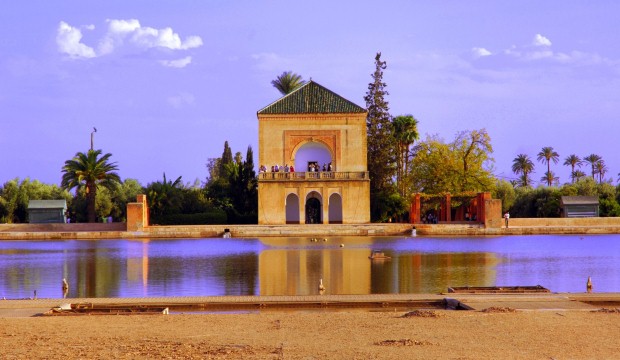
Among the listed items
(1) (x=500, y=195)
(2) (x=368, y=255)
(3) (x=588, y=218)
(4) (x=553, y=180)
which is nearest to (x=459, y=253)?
(2) (x=368, y=255)

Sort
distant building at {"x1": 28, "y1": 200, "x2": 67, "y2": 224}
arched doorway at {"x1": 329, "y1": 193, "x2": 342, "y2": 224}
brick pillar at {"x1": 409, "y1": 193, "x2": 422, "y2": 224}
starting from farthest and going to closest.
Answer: arched doorway at {"x1": 329, "y1": 193, "x2": 342, "y2": 224}, brick pillar at {"x1": 409, "y1": 193, "x2": 422, "y2": 224}, distant building at {"x1": 28, "y1": 200, "x2": 67, "y2": 224}

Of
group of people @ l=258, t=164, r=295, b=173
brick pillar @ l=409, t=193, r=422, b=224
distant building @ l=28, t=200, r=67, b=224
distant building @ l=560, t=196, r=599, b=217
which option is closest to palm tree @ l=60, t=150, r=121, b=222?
distant building @ l=28, t=200, r=67, b=224

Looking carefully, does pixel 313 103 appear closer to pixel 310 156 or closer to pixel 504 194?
pixel 310 156

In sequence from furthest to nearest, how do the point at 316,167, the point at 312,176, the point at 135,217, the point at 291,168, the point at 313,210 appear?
the point at 313,210 < the point at 316,167 < the point at 291,168 < the point at 312,176 < the point at 135,217

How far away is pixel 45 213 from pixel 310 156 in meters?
13.2

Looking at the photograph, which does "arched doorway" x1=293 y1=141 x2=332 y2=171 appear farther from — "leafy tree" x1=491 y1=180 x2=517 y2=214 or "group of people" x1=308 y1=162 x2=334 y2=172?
"leafy tree" x1=491 y1=180 x2=517 y2=214

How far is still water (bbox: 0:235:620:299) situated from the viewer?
17.4 metres

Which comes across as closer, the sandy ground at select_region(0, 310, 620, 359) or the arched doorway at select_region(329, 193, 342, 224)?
the sandy ground at select_region(0, 310, 620, 359)

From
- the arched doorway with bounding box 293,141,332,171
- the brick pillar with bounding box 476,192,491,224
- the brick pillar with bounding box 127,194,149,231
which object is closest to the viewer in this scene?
the brick pillar with bounding box 127,194,149,231

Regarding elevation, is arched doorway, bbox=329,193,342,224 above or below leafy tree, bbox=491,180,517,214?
below

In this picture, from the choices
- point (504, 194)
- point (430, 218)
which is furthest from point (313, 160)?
point (504, 194)

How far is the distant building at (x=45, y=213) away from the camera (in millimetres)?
42531

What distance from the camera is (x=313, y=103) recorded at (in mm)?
44344

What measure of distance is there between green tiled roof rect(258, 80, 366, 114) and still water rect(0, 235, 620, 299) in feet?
33.6
